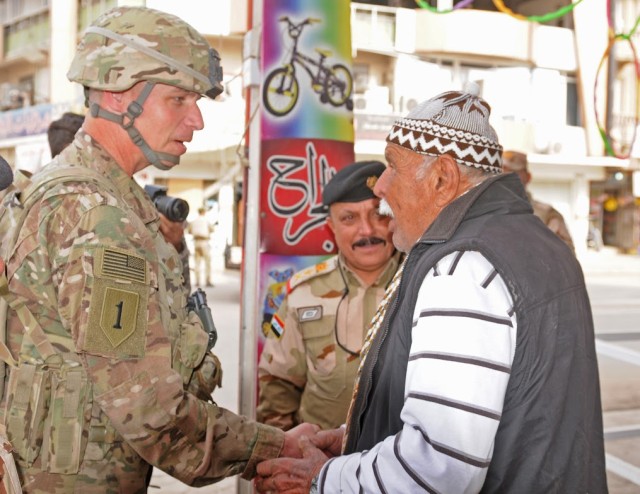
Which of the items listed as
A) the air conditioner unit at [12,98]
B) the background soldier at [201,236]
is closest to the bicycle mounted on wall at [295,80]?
the background soldier at [201,236]

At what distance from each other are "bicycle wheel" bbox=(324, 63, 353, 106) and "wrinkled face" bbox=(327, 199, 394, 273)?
3.62 ft

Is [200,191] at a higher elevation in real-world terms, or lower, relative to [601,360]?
higher

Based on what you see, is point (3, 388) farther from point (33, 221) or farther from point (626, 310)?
point (626, 310)

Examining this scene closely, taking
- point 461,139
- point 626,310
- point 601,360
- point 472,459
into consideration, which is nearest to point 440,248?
point 461,139

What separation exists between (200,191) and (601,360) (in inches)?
674

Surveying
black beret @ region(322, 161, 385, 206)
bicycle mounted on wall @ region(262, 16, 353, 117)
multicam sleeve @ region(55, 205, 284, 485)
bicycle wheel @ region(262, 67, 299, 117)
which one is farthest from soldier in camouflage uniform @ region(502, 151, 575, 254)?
multicam sleeve @ region(55, 205, 284, 485)

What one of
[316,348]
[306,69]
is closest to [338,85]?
[306,69]

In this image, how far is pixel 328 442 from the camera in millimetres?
2332

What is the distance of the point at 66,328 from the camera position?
6.02ft

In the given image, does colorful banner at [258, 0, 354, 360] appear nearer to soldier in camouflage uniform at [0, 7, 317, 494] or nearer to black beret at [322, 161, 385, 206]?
black beret at [322, 161, 385, 206]

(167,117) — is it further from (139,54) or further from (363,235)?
(363,235)

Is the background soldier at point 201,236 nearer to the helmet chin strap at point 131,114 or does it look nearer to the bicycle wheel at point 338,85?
the bicycle wheel at point 338,85

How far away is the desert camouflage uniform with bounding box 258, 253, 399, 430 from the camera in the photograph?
3020 millimetres

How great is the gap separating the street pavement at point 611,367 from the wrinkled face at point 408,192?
2.22 meters
